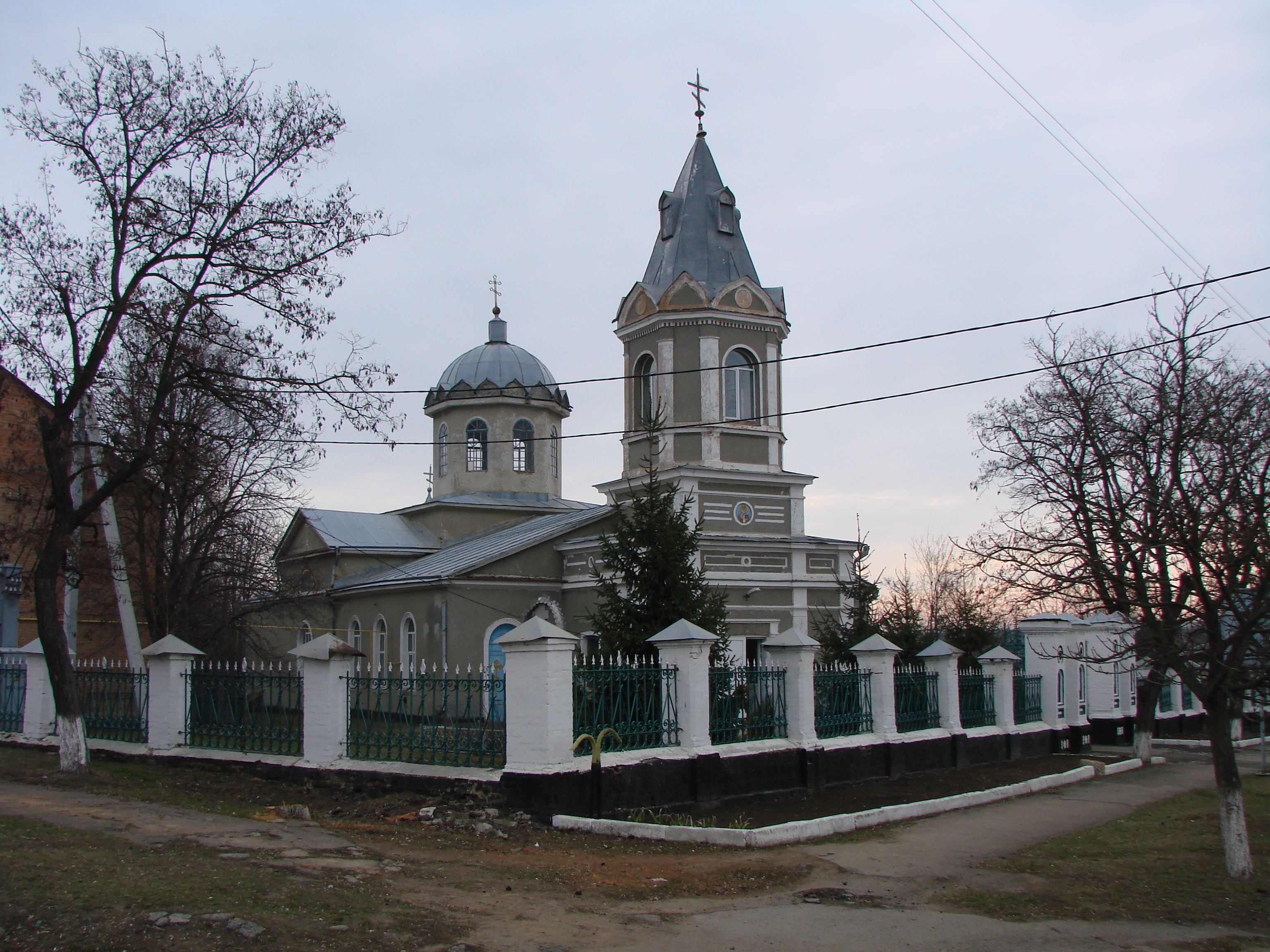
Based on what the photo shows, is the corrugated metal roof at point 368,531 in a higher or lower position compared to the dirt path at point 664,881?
higher

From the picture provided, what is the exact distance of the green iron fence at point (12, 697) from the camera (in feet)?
51.6

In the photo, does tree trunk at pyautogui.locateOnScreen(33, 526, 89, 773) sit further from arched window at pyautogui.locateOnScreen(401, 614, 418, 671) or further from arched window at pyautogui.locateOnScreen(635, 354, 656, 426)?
arched window at pyautogui.locateOnScreen(635, 354, 656, 426)

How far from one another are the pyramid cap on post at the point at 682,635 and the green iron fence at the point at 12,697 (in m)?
9.83

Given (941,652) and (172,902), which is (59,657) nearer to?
(172,902)

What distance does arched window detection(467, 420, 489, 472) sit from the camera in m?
29.5

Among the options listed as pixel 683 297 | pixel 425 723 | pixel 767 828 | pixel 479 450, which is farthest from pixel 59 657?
pixel 479 450

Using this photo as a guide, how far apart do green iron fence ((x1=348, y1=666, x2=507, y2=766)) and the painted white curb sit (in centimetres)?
115

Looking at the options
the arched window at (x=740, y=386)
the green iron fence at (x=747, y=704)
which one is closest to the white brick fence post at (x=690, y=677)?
the green iron fence at (x=747, y=704)

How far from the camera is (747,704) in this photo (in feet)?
42.8

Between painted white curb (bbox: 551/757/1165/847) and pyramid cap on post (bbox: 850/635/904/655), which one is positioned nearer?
painted white curb (bbox: 551/757/1165/847)

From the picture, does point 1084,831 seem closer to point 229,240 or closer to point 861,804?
point 861,804

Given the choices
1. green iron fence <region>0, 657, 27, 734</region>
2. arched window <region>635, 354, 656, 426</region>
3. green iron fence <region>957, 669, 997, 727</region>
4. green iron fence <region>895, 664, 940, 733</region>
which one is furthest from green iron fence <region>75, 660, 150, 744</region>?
green iron fence <region>957, 669, 997, 727</region>

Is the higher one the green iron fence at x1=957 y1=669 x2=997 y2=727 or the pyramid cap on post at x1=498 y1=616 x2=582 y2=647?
the pyramid cap on post at x1=498 y1=616 x2=582 y2=647

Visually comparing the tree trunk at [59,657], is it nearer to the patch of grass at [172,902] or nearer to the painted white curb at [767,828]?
the patch of grass at [172,902]
